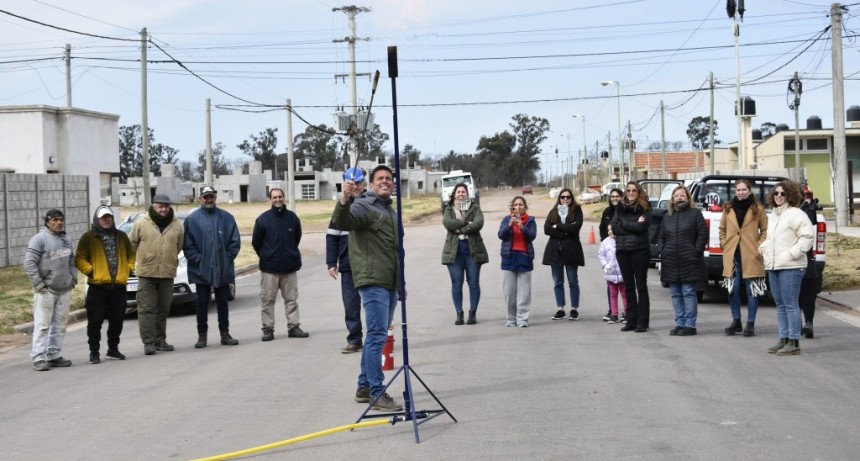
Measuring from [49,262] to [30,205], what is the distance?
15023 mm

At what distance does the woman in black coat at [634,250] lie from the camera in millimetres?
12531

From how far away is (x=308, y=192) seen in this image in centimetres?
11806

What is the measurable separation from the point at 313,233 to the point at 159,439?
40.3 m

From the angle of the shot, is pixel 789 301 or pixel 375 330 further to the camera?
pixel 789 301

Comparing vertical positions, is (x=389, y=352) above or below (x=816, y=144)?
below

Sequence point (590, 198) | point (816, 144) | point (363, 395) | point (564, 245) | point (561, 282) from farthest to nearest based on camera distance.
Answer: point (590, 198) < point (816, 144) < point (561, 282) < point (564, 245) < point (363, 395)

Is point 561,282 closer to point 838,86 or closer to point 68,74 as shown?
point 838,86

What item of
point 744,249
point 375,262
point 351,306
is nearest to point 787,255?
point 744,249

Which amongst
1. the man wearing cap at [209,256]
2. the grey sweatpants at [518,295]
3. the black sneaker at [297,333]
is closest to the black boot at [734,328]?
the grey sweatpants at [518,295]

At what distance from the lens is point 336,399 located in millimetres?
8641

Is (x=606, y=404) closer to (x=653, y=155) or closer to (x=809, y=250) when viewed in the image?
(x=809, y=250)

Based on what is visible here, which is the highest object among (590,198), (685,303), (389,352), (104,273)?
(590,198)

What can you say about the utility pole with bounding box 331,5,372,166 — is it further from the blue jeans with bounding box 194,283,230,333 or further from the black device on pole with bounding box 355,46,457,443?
the black device on pole with bounding box 355,46,457,443

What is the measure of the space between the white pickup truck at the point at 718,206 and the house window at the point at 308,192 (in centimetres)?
10076
